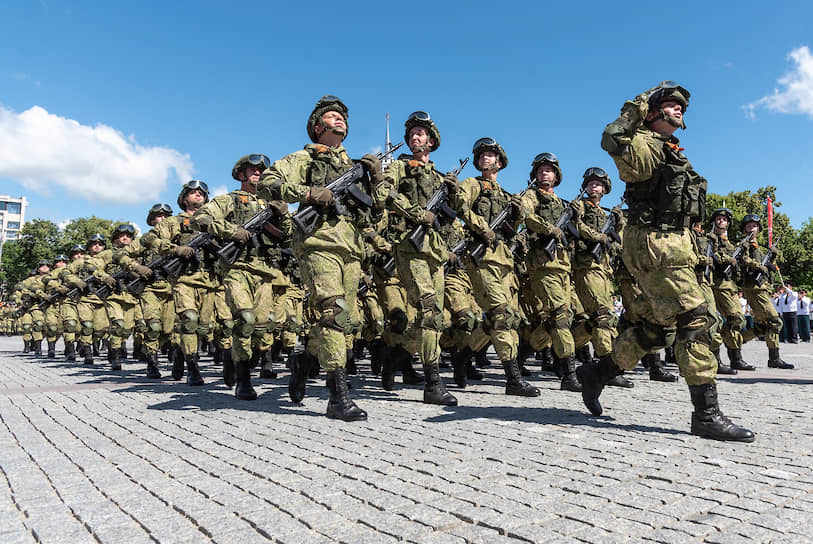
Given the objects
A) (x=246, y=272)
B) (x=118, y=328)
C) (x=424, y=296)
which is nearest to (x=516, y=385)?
(x=424, y=296)

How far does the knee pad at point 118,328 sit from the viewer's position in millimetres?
11195

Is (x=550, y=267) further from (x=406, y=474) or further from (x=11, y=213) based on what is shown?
(x=11, y=213)

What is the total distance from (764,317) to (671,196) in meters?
6.59

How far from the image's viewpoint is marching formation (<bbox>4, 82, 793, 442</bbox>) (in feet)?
13.7

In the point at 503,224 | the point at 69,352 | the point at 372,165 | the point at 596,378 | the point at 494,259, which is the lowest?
the point at 69,352

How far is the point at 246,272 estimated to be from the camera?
6.50 metres

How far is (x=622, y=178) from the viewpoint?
14.2ft

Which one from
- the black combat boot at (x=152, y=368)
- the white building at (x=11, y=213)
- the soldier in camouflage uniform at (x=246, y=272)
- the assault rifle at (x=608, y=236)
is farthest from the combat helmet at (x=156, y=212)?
the white building at (x=11, y=213)

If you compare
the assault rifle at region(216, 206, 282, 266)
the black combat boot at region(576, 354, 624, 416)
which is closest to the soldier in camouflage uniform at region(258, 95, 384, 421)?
the assault rifle at region(216, 206, 282, 266)

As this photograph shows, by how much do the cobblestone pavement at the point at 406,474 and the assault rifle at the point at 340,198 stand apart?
5.34 feet

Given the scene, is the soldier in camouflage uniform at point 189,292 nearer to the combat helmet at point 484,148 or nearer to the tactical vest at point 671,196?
the combat helmet at point 484,148

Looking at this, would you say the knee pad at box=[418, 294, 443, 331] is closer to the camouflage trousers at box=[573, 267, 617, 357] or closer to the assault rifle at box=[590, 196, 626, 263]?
the camouflage trousers at box=[573, 267, 617, 357]

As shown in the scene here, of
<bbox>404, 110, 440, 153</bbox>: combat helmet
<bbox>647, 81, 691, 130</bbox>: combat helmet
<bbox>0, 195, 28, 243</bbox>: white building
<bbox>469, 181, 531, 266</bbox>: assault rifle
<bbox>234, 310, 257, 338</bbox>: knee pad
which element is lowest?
<bbox>234, 310, 257, 338</bbox>: knee pad

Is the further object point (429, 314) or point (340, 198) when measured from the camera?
point (429, 314)
